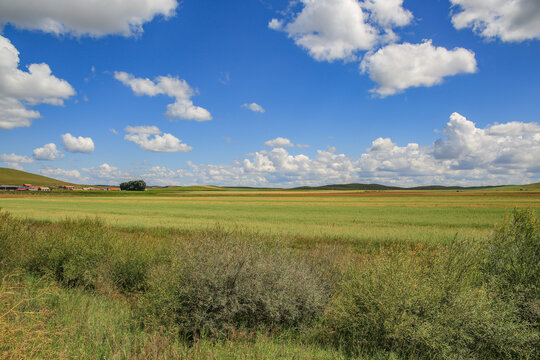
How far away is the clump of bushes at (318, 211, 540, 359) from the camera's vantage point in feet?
20.2

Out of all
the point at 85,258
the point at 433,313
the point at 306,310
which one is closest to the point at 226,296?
the point at 306,310

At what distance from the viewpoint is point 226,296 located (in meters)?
7.54

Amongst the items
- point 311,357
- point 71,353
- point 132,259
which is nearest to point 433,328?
point 311,357

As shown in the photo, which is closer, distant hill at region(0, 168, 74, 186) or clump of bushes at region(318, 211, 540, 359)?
clump of bushes at region(318, 211, 540, 359)

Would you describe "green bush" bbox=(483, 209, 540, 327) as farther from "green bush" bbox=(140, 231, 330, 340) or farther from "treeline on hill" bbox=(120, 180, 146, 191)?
"treeline on hill" bbox=(120, 180, 146, 191)

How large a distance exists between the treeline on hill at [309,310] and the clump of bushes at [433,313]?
3 cm

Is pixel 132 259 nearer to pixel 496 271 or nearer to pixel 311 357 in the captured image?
pixel 311 357

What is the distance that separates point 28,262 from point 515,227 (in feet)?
57.9

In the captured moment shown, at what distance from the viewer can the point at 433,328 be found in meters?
6.18

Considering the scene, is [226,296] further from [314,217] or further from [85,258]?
[314,217]

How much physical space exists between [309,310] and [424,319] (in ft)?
9.34

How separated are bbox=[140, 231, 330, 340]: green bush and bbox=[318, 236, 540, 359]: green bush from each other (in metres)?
1.02

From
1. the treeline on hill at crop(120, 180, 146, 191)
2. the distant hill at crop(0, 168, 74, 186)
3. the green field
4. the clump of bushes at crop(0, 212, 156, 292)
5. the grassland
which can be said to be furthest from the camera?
the distant hill at crop(0, 168, 74, 186)

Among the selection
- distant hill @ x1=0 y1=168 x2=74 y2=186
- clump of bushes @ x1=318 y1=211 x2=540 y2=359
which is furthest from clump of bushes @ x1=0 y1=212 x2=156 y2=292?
distant hill @ x1=0 y1=168 x2=74 y2=186
